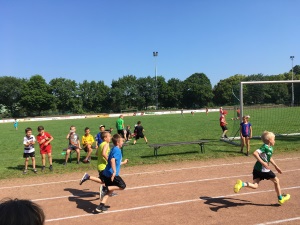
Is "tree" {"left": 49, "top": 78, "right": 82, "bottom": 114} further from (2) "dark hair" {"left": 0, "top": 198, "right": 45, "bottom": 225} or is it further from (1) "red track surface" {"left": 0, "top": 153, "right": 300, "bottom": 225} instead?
(2) "dark hair" {"left": 0, "top": 198, "right": 45, "bottom": 225}

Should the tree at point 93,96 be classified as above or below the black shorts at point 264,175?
above

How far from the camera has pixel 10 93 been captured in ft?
276

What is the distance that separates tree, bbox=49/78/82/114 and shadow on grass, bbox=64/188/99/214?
7892 centimetres

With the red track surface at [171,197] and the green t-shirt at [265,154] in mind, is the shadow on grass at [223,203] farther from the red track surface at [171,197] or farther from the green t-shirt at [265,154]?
the green t-shirt at [265,154]

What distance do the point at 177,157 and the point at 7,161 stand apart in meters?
7.33

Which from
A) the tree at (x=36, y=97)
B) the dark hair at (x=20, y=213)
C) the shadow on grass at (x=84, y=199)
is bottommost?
the shadow on grass at (x=84, y=199)

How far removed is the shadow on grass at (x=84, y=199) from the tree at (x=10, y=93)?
82.8 meters

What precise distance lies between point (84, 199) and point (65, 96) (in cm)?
8111

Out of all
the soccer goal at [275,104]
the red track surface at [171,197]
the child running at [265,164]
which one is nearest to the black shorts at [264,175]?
the child running at [265,164]

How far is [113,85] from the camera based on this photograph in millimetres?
93562

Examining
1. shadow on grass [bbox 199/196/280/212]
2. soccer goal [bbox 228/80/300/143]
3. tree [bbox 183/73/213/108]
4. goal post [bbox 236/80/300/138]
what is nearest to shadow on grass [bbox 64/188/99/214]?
shadow on grass [bbox 199/196/280/212]

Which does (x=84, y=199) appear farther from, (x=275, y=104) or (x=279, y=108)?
(x=279, y=108)

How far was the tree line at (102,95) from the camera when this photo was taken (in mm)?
81375

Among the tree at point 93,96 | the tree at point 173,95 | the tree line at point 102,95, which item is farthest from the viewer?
the tree at point 173,95
